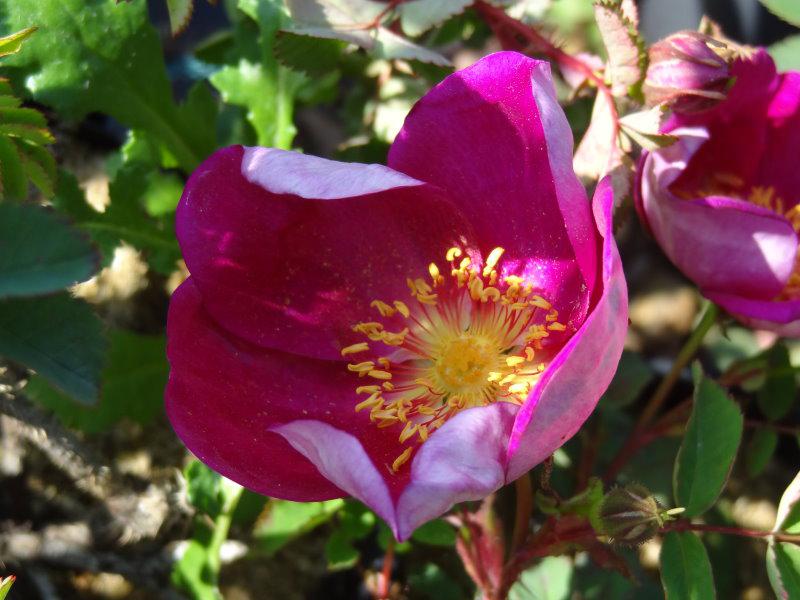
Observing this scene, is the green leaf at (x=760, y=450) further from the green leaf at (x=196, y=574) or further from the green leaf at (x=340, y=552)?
the green leaf at (x=196, y=574)

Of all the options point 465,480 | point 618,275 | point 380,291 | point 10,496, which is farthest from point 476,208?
point 10,496

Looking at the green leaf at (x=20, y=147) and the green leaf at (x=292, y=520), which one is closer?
the green leaf at (x=20, y=147)

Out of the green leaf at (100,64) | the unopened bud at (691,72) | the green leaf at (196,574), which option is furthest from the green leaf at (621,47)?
the green leaf at (196,574)

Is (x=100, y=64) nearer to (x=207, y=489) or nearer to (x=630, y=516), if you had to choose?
(x=207, y=489)

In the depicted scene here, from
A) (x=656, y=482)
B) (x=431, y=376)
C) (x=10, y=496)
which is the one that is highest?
(x=431, y=376)

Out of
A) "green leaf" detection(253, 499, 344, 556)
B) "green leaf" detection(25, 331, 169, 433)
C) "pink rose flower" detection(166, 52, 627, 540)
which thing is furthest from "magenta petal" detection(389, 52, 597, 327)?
"green leaf" detection(25, 331, 169, 433)

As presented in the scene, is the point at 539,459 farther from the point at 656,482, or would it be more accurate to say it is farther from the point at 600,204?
the point at 656,482
